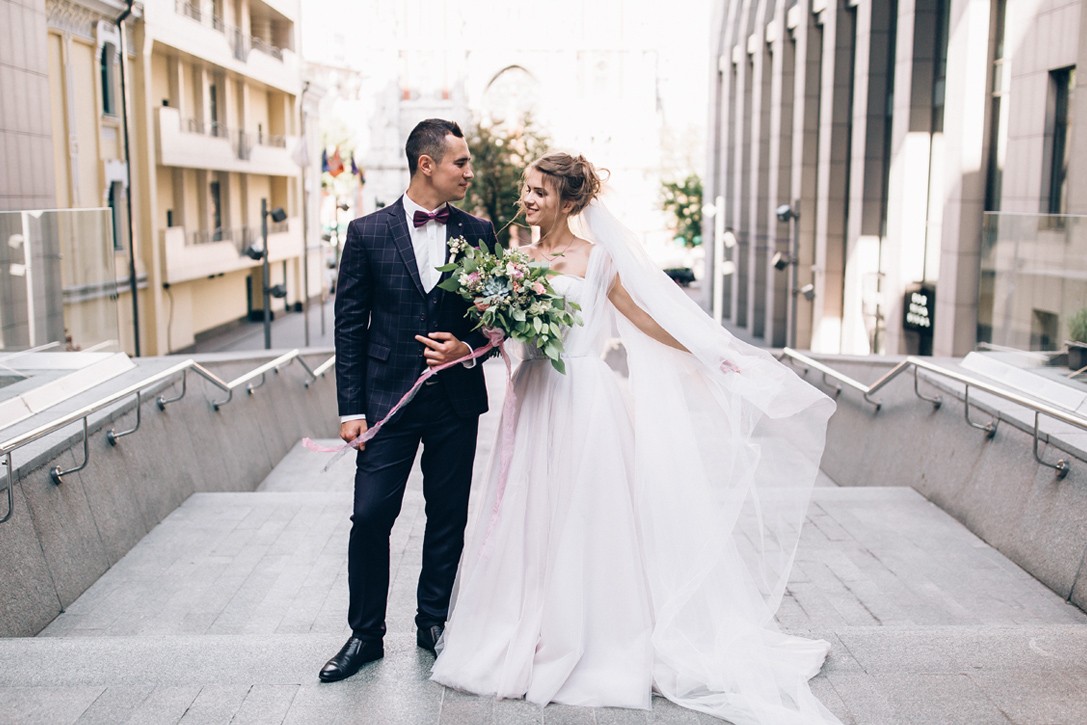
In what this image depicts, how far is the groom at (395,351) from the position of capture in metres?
4.46

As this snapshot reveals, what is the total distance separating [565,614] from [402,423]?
40.1 inches

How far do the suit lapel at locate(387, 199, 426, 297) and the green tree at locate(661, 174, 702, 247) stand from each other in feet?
181

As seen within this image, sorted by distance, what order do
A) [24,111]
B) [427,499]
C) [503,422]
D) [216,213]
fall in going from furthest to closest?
1. [216,213]
2. [24,111]
3. [503,422]
4. [427,499]

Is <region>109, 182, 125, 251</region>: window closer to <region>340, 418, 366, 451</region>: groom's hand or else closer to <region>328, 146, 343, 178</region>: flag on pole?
<region>328, 146, 343, 178</region>: flag on pole

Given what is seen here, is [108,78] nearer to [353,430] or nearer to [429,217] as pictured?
[429,217]

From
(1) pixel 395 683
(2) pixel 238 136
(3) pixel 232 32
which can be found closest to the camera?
(1) pixel 395 683

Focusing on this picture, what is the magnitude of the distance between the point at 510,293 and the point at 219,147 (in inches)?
1267

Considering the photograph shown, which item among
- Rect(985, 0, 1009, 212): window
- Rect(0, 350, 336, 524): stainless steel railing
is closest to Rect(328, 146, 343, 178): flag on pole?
Rect(985, 0, 1009, 212): window

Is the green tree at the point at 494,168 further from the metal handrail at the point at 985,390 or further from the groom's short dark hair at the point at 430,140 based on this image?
the groom's short dark hair at the point at 430,140

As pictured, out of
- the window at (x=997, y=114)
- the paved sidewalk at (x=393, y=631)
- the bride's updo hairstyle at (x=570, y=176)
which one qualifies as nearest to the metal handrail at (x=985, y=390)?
the paved sidewalk at (x=393, y=631)

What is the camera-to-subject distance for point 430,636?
464 centimetres

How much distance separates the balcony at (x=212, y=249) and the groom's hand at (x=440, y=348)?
26.7 metres

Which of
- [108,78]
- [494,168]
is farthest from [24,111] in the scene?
[494,168]

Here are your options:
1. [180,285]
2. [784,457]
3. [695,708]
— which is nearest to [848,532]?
[784,457]
